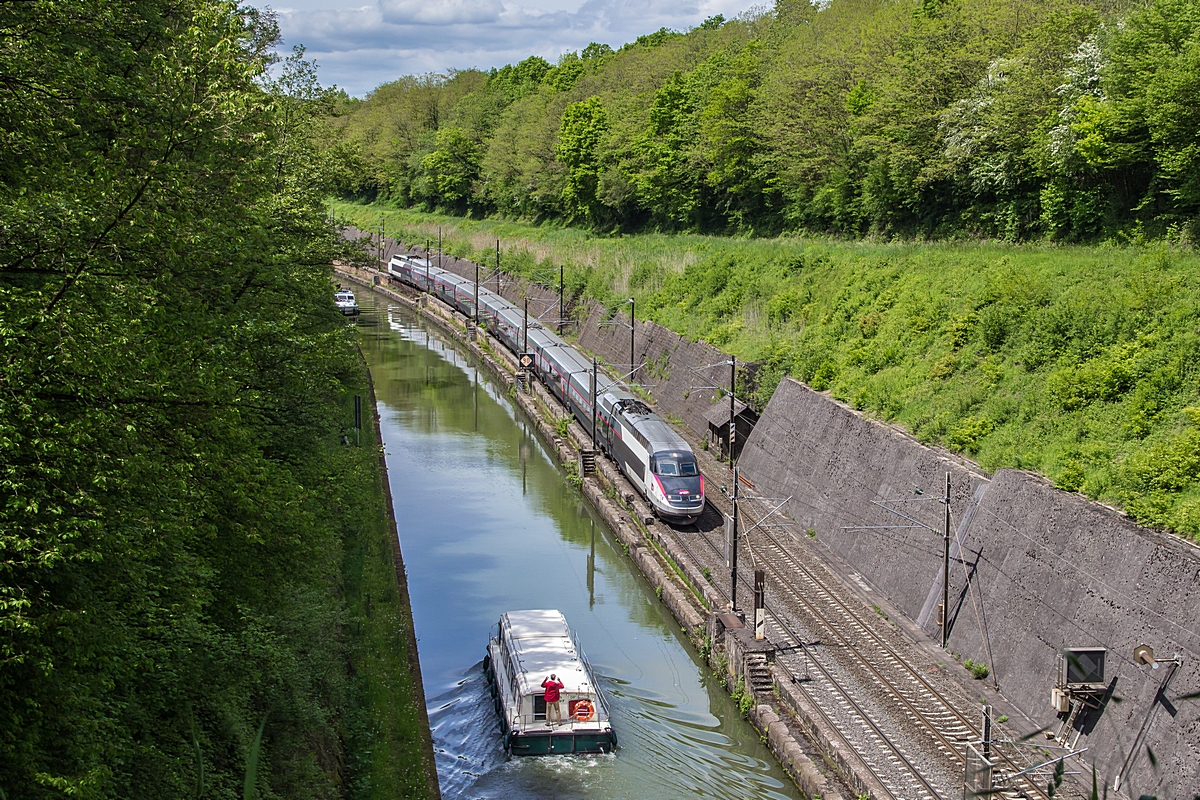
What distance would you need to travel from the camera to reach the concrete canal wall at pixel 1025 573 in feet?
51.3

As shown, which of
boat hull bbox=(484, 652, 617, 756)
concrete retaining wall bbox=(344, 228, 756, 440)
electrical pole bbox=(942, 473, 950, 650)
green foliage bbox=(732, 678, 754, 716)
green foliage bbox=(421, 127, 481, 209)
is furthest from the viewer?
green foliage bbox=(421, 127, 481, 209)

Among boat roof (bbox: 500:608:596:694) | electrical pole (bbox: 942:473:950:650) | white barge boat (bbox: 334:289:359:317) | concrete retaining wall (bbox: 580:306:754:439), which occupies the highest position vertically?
white barge boat (bbox: 334:289:359:317)

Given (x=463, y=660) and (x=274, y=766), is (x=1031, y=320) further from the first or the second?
(x=274, y=766)

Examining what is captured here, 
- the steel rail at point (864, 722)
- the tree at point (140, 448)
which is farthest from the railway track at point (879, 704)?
the tree at point (140, 448)

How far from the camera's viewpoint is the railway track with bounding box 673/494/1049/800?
53.5 ft

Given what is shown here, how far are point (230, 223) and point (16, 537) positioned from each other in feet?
25.3

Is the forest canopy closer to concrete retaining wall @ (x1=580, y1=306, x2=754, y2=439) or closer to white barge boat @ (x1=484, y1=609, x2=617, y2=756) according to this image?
concrete retaining wall @ (x1=580, y1=306, x2=754, y2=439)

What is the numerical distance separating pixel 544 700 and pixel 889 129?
28956mm

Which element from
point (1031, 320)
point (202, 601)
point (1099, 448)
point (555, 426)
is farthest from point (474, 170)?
point (202, 601)

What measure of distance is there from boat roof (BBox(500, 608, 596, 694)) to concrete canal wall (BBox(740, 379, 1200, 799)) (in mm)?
7371

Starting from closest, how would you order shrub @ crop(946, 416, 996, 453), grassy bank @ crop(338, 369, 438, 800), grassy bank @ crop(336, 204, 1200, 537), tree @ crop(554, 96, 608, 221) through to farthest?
grassy bank @ crop(338, 369, 438, 800)
grassy bank @ crop(336, 204, 1200, 537)
shrub @ crop(946, 416, 996, 453)
tree @ crop(554, 96, 608, 221)

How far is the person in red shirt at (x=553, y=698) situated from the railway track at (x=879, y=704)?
4548mm

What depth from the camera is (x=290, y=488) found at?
1372 centimetres

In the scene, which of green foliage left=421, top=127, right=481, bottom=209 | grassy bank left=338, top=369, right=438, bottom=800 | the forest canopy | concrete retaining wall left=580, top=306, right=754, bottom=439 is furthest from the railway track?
green foliage left=421, top=127, right=481, bottom=209
